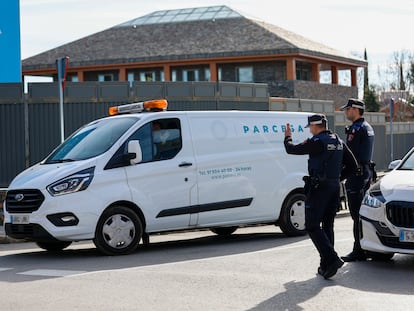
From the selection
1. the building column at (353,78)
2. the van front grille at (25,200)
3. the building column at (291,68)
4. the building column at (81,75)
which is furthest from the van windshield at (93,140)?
the building column at (353,78)

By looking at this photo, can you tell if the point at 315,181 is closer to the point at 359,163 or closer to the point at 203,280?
the point at 359,163

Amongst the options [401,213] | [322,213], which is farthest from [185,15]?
[322,213]

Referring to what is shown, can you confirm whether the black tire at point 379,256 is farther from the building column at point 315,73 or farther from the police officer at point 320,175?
the building column at point 315,73

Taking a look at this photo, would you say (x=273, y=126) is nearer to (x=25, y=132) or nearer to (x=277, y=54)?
(x=25, y=132)

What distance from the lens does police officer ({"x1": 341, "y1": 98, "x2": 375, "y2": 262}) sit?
395 inches

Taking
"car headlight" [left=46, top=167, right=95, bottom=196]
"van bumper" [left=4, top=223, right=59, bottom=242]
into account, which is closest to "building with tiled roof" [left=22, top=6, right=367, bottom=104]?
"car headlight" [left=46, top=167, right=95, bottom=196]

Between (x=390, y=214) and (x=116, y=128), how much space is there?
4230 millimetres

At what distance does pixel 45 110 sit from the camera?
18.2m

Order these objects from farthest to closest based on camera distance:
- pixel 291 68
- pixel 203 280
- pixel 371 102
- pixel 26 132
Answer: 1. pixel 371 102
2. pixel 291 68
3. pixel 26 132
4. pixel 203 280

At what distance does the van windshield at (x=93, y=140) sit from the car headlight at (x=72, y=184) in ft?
1.32

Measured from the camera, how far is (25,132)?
18094 millimetres

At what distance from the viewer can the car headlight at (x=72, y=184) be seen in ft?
35.7

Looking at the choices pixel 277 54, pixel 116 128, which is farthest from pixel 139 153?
pixel 277 54

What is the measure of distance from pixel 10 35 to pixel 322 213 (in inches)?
415
